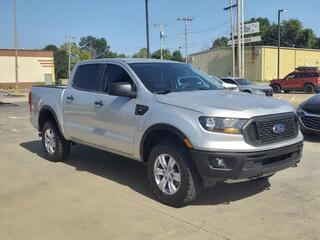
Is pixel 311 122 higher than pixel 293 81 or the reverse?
the reverse

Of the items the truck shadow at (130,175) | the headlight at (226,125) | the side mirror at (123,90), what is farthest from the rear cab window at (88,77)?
the headlight at (226,125)

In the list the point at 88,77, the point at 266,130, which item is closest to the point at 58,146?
the point at 88,77

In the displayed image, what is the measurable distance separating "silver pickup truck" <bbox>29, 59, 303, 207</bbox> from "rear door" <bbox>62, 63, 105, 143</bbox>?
0.02 metres

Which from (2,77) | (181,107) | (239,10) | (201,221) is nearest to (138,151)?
(181,107)

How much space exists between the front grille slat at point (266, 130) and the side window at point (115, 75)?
1.92 metres

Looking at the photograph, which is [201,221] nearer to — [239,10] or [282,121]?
[282,121]

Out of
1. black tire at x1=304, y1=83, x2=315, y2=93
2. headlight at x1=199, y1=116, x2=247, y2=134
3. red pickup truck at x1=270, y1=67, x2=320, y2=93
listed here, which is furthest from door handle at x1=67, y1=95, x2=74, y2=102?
black tire at x1=304, y1=83, x2=315, y2=93

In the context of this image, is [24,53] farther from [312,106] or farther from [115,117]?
[115,117]

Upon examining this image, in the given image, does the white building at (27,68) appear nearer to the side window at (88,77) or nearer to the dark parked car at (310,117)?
the dark parked car at (310,117)

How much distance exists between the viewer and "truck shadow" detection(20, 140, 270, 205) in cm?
589

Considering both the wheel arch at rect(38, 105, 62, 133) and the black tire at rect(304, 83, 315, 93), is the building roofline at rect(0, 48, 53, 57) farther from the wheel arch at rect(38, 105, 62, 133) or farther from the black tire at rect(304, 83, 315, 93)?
the wheel arch at rect(38, 105, 62, 133)

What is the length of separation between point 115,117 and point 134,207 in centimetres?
144

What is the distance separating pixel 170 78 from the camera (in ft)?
21.0

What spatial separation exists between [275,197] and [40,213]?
2.98m
